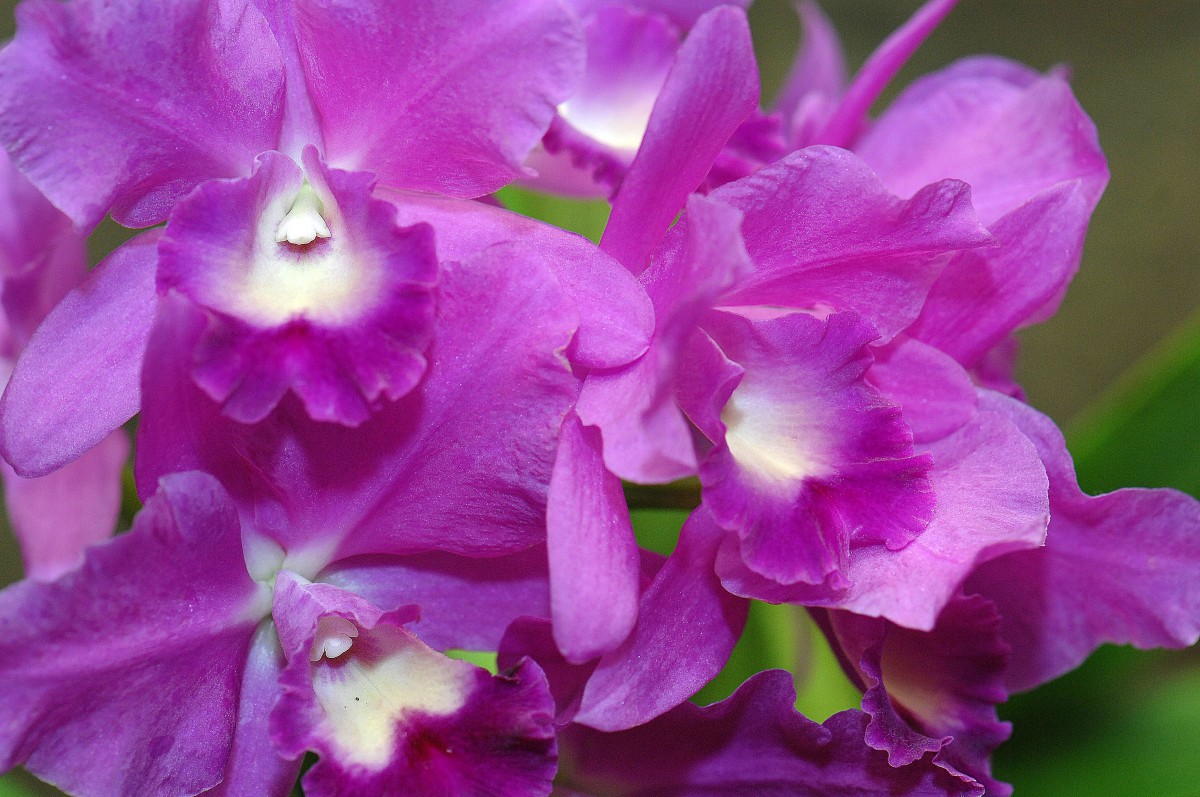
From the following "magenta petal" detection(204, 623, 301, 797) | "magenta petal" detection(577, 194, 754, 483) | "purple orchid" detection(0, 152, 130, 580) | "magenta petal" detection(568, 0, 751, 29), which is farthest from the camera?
"magenta petal" detection(568, 0, 751, 29)

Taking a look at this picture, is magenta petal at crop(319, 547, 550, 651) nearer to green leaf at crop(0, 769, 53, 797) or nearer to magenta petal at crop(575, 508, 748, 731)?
magenta petal at crop(575, 508, 748, 731)

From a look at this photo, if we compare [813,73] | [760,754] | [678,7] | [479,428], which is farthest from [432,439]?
[813,73]

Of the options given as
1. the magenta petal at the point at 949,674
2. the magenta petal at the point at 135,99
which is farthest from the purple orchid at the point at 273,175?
the magenta petal at the point at 949,674

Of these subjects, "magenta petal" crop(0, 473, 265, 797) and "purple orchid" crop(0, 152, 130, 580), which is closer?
"magenta petal" crop(0, 473, 265, 797)

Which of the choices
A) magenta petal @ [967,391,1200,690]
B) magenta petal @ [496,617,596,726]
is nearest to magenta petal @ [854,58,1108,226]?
magenta petal @ [967,391,1200,690]

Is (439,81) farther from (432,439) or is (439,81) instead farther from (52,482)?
(52,482)

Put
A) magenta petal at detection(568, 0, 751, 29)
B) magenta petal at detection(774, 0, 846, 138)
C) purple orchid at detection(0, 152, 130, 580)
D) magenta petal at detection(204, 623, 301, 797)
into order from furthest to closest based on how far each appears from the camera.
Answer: magenta petal at detection(774, 0, 846, 138)
magenta petal at detection(568, 0, 751, 29)
purple orchid at detection(0, 152, 130, 580)
magenta petal at detection(204, 623, 301, 797)

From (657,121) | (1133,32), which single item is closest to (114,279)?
(657,121)
